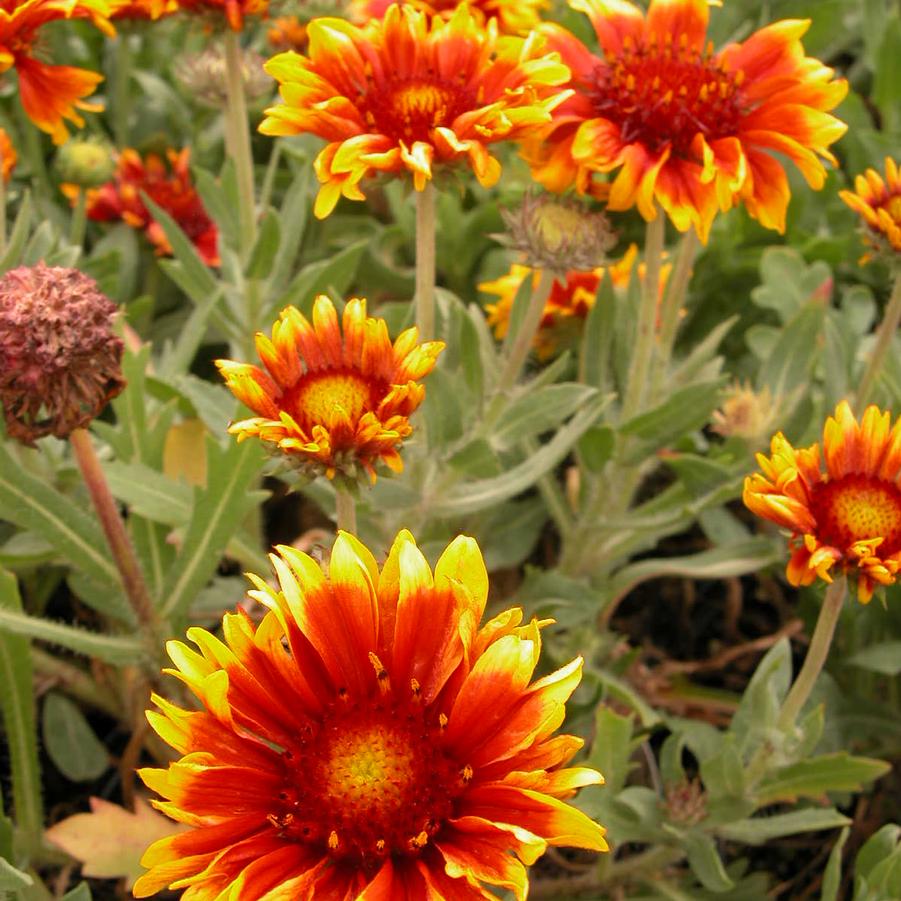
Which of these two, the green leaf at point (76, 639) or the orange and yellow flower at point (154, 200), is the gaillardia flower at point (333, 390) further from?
the orange and yellow flower at point (154, 200)

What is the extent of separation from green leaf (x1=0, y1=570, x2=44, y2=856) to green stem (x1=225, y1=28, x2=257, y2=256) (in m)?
0.81

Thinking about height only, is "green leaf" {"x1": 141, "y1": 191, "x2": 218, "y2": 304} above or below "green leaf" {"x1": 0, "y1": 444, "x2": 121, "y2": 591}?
above

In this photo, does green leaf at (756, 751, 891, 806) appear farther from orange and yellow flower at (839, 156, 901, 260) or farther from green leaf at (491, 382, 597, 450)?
orange and yellow flower at (839, 156, 901, 260)

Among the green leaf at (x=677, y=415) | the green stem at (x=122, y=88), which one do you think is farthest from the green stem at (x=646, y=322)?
the green stem at (x=122, y=88)

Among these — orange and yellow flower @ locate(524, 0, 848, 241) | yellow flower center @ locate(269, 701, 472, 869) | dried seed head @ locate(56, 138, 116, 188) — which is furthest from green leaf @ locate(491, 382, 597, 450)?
dried seed head @ locate(56, 138, 116, 188)

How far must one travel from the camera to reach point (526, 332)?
1861mm

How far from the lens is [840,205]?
2791 millimetres

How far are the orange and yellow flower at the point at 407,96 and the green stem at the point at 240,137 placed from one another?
1.05 ft

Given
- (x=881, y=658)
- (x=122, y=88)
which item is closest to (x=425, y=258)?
(x=881, y=658)

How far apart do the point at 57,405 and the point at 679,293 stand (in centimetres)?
106

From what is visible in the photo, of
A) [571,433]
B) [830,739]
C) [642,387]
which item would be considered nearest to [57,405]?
[571,433]

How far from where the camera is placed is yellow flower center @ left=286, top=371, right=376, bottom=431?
54.4 inches

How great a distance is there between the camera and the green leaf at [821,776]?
173cm

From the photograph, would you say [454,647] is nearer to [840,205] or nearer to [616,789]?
[616,789]
